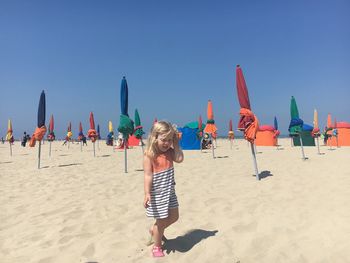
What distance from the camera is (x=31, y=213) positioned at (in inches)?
206

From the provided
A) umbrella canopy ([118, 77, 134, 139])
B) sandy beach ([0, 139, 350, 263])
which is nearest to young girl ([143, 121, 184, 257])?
sandy beach ([0, 139, 350, 263])

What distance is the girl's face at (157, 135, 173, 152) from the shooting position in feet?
10.8

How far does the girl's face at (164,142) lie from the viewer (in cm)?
328

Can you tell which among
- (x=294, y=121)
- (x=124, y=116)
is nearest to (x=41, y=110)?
(x=124, y=116)

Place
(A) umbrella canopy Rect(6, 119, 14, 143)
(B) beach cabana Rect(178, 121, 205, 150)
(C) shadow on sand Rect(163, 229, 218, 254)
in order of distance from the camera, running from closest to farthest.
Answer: (C) shadow on sand Rect(163, 229, 218, 254)
(A) umbrella canopy Rect(6, 119, 14, 143)
(B) beach cabana Rect(178, 121, 205, 150)

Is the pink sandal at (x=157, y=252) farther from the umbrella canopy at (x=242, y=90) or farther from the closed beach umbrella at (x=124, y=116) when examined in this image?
the closed beach umbrella at (x=124, y=116)

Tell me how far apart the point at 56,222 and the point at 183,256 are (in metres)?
2.40

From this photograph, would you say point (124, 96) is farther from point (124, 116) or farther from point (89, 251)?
point (89, 251)

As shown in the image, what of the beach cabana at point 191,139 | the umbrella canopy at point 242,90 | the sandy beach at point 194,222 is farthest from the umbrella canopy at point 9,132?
the umbrella canopy at point 242,90

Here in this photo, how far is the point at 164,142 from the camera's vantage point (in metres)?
3.30

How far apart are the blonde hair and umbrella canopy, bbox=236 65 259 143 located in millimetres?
4562

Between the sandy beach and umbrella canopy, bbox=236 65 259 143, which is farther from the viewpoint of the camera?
umbrella canopy, bbox=236 65 259 143

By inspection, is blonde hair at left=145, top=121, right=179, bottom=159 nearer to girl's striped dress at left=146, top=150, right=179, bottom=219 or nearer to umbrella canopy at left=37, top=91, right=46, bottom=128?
girl's striped dress at left=146, top=150, right=179, bottom=219

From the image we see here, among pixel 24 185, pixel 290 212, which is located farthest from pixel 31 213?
pixel 290 212
